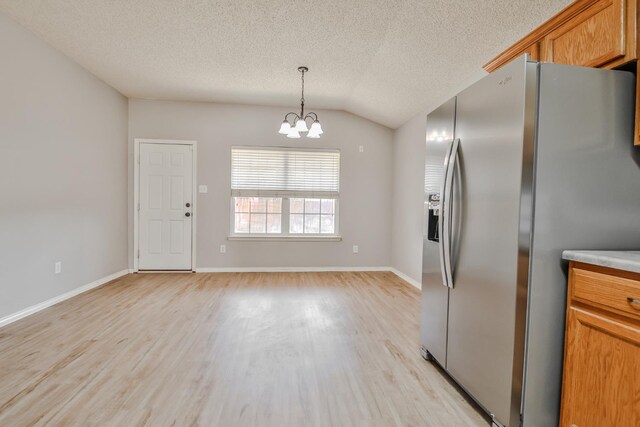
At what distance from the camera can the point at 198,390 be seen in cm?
175

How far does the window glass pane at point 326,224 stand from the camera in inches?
196

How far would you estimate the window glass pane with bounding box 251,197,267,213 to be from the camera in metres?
4.83

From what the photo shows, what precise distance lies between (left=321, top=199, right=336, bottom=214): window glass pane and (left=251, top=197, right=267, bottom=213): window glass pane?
937 millimetres

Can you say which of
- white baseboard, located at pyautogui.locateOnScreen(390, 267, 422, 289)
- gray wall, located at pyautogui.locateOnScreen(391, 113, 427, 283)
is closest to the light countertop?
gray wall, located at pyautogui.locateOnScreen(391, 113, 427, 283)

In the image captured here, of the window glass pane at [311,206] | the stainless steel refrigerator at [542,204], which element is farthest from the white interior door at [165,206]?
the stainless steel refrigerator at [542,204]

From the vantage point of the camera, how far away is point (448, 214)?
173 cm

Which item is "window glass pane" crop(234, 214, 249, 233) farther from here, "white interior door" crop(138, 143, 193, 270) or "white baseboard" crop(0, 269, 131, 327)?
"white baseboard" crop(0, 269, 131, 327)

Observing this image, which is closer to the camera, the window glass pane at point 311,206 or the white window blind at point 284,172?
the white window blind at point 284,172

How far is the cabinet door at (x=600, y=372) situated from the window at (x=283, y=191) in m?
3.79

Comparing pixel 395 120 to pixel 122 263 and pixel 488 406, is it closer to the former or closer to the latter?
pixel 488 406

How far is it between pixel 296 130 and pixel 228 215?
6.88 ft

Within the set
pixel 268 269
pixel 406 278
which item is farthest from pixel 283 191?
pixel 406 278

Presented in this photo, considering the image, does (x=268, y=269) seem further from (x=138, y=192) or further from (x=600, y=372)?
(x=600, y=372)

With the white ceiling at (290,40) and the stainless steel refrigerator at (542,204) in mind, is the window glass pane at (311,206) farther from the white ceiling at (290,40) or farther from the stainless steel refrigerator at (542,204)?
the stainless steel refrigerator at (542,204)
